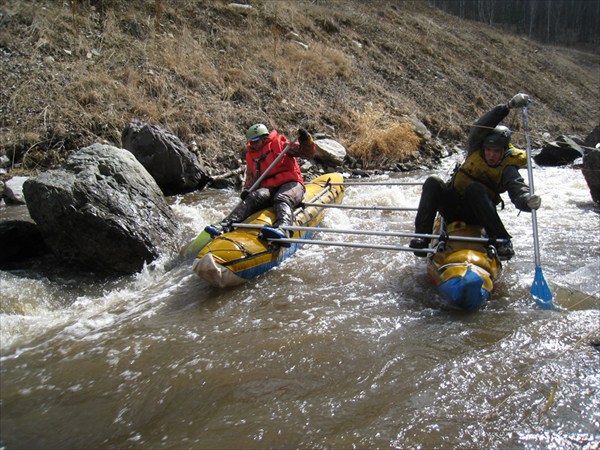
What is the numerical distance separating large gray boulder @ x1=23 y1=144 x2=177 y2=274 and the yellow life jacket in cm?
333

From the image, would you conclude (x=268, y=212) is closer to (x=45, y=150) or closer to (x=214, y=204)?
(x=214, y=204)

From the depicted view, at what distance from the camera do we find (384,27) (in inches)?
731

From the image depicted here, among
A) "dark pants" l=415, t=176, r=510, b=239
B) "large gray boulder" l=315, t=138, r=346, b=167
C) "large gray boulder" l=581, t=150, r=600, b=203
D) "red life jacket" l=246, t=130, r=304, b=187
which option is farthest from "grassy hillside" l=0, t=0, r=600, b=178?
"dark pants" l=415, t=176, r=510, b=239

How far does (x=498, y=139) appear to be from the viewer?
4.15 meters

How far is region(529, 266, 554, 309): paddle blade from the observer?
3.51 m

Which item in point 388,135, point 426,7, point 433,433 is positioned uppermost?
point 426,7

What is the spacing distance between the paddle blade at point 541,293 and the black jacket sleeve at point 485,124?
4.70ft

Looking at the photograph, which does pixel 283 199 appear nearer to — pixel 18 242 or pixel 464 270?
pixel 464 270

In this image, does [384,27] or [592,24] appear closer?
[384,27]

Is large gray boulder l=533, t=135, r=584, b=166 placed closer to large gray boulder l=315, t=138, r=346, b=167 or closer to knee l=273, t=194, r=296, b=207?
large gray boulder l=315, t=138, r=346, b=167

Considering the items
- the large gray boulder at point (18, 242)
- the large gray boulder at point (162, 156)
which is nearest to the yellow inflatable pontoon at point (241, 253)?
the large gray boulder at point (18, 242)

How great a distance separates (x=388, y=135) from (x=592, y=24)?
135ft

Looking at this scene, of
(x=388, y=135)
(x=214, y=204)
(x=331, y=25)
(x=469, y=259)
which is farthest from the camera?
(x=331, y=25)

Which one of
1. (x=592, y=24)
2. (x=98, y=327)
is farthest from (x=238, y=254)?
(x=592, y=24)
